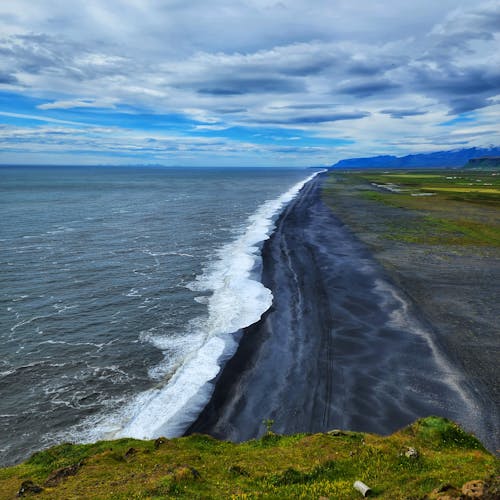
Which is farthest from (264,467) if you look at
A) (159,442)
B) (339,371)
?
(339,371)

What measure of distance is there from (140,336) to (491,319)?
28.7 meters

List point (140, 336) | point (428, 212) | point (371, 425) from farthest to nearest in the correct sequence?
point (428, 212) < point (140, 336) < point (371, 425)

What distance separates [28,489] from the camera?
13.6 meters

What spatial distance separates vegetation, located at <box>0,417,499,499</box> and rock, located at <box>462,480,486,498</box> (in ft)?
0.85

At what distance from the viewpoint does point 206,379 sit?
82.1ft

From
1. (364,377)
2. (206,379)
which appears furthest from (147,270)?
(364,377)

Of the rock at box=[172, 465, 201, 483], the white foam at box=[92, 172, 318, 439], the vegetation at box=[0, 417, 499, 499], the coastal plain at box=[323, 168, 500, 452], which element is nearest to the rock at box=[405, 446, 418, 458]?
the vegetation at box=[0, 417, 499, 499]

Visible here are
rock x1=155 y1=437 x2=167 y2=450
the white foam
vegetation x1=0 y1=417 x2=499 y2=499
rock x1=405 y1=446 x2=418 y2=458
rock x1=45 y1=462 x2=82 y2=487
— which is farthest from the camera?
the white foam

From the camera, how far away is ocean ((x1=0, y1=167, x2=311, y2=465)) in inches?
842

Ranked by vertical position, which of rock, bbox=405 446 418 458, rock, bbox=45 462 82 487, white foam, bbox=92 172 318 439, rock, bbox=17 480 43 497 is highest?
rock, bbox=405 446 418 458

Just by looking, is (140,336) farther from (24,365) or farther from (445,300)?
(445,300)

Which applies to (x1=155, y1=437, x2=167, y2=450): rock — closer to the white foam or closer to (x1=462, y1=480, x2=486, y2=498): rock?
the white foam

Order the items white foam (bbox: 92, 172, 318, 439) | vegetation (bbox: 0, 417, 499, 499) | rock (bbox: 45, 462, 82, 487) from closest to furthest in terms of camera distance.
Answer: vegetation (bbox: 0, 417, 499, 499)
rock (bbox: 45, 462, 82, 487)
white foam (bbox: 92, 172, 318, 439)

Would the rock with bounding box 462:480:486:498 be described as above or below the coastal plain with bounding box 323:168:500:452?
above
